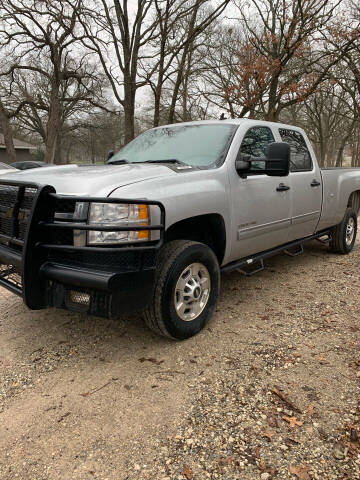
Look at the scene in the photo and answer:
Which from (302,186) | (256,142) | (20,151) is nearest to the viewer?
(256,142)

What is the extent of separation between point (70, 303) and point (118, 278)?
1.38 ft

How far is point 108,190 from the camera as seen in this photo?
253 cm

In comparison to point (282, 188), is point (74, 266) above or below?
below

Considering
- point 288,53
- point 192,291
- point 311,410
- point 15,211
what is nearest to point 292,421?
point 311,410

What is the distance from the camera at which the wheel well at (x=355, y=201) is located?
6.10m

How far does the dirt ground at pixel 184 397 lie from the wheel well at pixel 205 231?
735mm

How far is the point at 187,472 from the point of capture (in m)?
1.82

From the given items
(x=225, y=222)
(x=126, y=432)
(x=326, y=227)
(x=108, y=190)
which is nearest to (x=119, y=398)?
(x=126, y=432)

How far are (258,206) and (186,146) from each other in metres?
0.97

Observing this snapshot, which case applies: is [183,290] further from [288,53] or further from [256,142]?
[288,53]

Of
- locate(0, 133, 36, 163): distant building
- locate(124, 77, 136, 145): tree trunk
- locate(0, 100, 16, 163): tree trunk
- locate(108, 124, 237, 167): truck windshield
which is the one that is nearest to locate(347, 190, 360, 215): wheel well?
locate(108, 124, 237, 167): truck windshield

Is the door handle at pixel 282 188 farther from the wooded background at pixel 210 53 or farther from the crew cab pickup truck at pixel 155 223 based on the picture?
the wooded background at pixel 210 53

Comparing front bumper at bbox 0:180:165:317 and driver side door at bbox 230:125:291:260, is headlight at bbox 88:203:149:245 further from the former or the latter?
driver side door at bbox 230:125:291:260

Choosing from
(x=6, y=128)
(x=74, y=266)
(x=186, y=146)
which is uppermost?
(x=6, y=128)
